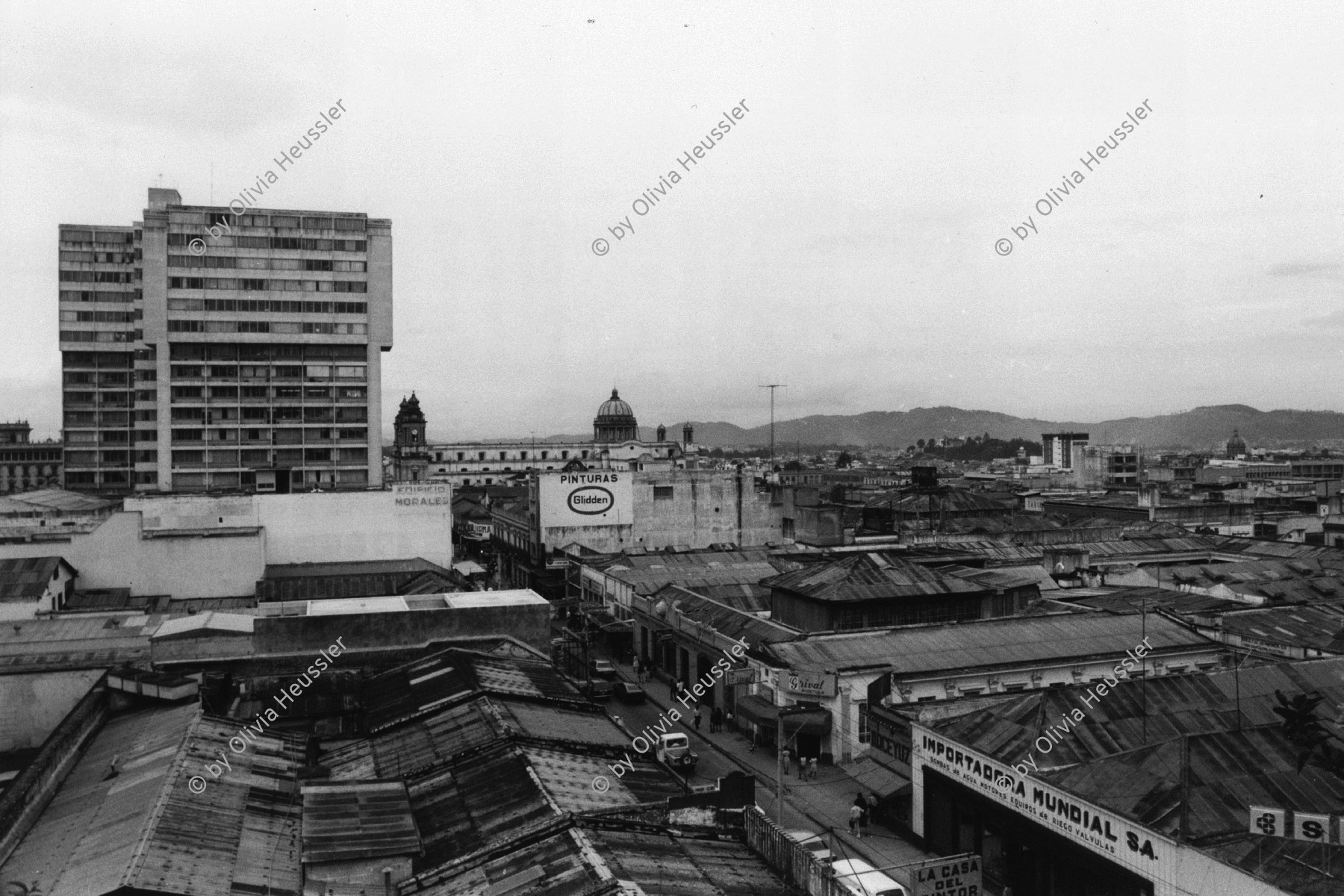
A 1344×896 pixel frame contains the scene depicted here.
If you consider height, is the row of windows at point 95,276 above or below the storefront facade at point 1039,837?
above

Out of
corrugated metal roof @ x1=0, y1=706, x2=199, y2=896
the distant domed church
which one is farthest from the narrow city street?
the distant domed church

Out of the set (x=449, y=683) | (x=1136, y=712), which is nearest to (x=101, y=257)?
(x=449, y=683)

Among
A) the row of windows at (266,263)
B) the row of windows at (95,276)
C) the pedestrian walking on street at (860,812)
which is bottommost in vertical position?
the pedestrian walking on street at (860,812)

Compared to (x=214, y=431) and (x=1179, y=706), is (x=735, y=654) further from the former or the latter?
(x=214, y=431)

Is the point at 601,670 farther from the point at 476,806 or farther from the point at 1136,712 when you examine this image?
the point at 1136,712

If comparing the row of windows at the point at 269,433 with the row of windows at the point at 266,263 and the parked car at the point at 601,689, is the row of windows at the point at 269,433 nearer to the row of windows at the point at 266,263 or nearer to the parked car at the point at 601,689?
the row of windows at the point at 266,263

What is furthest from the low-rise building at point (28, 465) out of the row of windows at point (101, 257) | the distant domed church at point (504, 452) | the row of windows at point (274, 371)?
the row of windows at point (274, 371)

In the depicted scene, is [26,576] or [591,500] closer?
[26,576]
